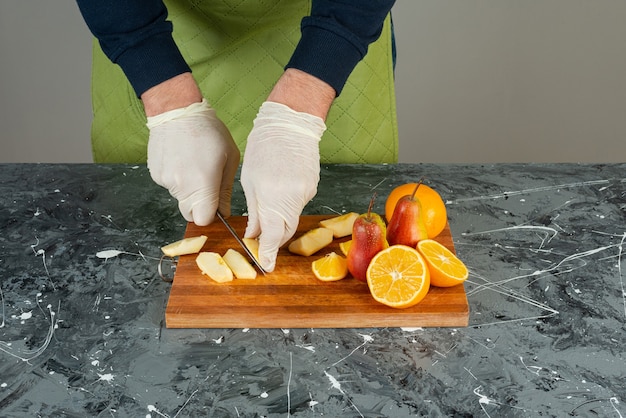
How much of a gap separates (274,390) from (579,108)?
2.27 metres

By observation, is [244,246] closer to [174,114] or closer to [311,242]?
[311,242]

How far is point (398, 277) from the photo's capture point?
116 cm

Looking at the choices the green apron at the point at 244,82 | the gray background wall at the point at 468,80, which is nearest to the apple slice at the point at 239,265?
the green apron at the point at 244,82

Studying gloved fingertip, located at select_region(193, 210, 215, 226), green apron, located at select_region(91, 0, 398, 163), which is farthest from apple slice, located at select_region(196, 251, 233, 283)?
green apron, located at select_region(91, 0, 398, 163)

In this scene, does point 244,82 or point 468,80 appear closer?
point 244,82

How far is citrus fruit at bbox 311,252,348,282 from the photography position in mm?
1214

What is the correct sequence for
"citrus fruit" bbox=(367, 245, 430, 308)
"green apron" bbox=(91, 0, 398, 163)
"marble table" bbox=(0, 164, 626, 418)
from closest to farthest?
"marble table" bbox=(0, 164, 626, 418) → "citrus fruit" bbox=(367, 245, 430, 308) → "green apron" bbox=(91, 0, 398, 163)

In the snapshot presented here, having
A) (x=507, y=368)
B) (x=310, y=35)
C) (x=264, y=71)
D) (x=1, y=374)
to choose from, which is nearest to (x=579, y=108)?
(x=264, y=71)

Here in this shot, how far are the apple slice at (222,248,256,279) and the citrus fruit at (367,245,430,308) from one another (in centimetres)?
19

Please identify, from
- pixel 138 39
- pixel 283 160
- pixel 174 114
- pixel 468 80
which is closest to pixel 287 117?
pixel 283 160

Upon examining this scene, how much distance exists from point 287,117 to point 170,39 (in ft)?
0.95

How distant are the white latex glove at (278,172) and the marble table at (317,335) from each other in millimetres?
179

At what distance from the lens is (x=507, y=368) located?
106 cm

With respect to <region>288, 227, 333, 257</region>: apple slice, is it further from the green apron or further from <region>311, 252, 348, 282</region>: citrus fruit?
the green apron
